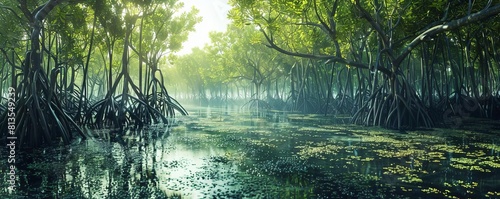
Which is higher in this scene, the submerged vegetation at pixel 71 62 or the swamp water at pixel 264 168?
the submerged vegetation at pixel 71 62

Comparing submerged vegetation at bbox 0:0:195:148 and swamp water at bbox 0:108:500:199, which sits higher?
submerged vegetation at bbox 0:0:195:148

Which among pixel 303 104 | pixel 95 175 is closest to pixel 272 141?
pixel 95 175

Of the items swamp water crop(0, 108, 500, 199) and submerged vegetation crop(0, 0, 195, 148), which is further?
submerged vegetation crop(0, 0, 195, 148)

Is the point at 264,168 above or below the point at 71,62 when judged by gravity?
below

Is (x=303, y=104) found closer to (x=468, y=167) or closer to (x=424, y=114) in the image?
(x=424, y=114)

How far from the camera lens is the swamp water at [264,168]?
4492mm

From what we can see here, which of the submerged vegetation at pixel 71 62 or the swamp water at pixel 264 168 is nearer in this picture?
the swamp water at pixel 264 168

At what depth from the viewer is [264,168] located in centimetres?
598

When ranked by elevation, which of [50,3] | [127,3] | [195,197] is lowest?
[195,197]

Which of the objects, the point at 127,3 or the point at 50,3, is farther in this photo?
the point at 127,3

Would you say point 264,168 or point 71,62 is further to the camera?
point 71,62

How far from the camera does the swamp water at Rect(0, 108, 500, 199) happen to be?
4.49 metres

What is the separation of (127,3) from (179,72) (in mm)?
38040

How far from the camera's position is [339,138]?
988 centimetres
